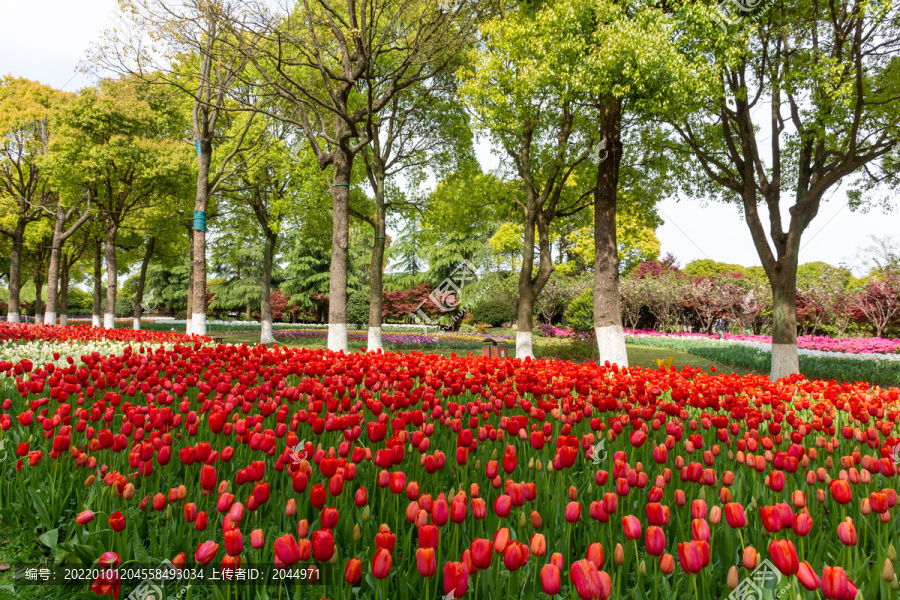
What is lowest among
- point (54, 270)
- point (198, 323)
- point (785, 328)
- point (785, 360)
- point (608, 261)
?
point (785, 360)

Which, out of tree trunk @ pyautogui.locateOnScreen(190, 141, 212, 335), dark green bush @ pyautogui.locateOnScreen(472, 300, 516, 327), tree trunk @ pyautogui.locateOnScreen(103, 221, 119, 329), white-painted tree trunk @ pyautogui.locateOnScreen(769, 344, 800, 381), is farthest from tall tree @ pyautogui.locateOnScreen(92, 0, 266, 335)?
dark green bush @ pyautogui.locateOnScreen(472, 300, 516, 327)

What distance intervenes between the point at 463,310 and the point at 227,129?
64.5 feet

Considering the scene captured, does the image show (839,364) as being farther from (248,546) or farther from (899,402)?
(248,546)

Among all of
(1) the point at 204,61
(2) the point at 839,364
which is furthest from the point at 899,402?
(1) the point at 204,61

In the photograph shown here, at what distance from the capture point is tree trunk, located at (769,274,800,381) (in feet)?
32.4

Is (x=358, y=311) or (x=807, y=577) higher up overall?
(x=358, y=311)

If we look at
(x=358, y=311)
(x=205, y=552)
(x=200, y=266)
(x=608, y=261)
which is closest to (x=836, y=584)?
(x=205, y=552)

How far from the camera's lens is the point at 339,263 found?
10883 mm

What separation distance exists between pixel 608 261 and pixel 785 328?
13.7 ft

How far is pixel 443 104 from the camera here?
50.9 feet

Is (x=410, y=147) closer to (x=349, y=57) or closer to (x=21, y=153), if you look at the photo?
(x=349, y=57)

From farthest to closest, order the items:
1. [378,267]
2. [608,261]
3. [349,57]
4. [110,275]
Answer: [110,275] < [378,267] < [349,57] < [608,261]

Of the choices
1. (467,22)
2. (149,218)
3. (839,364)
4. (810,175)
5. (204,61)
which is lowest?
(839,364)

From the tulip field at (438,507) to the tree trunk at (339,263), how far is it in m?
6.81
